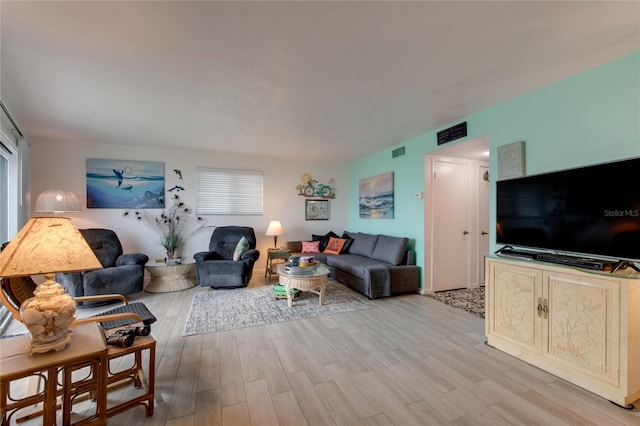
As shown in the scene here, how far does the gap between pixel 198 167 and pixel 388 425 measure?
489 cm

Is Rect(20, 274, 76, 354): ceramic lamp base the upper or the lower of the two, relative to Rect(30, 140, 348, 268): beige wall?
lower

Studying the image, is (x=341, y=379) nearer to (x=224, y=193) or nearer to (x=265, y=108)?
(x=265, y=108)

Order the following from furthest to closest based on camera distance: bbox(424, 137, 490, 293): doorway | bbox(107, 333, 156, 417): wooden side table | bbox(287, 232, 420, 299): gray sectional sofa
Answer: bbox(424, 137, 490, 293): doorway
bbox(287, 232, 420, 299): gray sectional sofa
bbox(107, 333, 156, 417): wooden side table

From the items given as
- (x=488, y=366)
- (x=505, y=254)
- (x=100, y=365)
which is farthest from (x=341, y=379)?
(x=505, y=254)

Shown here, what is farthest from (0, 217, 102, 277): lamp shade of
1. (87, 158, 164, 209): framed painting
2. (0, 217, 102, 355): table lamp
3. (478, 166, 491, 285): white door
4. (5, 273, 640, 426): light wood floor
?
(478, 166, 491, 285): white door

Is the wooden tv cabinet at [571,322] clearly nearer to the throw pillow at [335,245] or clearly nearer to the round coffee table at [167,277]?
the throw pillow at [335,245]

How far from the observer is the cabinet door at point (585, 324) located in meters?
1.68

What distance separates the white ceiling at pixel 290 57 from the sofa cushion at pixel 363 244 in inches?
85.6

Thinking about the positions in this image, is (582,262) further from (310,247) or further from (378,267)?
(310,247)

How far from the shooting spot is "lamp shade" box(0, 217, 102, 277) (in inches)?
48.3

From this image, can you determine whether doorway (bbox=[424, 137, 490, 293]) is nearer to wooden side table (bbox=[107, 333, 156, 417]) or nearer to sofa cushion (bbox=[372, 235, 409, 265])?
sofa cushion (bbox=[372, 235, 409, 265])

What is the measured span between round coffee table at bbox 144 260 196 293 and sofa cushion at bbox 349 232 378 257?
9.53 feet

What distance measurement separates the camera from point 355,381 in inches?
74.7

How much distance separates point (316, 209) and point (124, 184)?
3593mm
